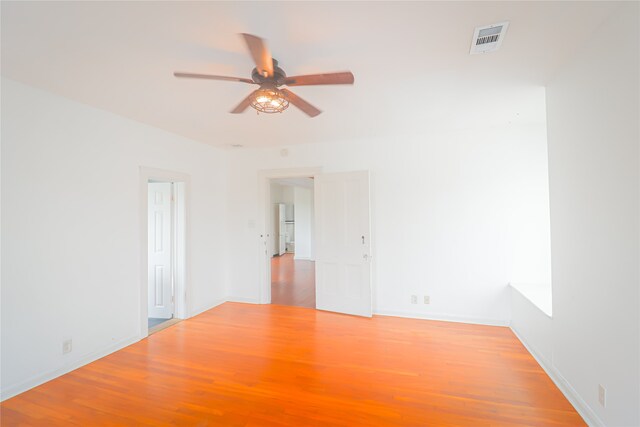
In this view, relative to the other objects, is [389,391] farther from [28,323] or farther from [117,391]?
[28,323]

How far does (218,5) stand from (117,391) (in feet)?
9.84

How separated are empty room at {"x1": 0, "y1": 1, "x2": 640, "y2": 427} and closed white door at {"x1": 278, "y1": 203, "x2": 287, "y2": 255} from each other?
5.52 m

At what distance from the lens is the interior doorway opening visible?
6375 mm

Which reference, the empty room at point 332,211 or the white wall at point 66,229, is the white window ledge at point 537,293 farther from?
the white wall at point 66,229

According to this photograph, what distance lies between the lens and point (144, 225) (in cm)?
350

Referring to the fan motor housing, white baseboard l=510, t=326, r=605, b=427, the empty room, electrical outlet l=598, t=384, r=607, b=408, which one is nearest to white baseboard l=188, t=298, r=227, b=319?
the empty room

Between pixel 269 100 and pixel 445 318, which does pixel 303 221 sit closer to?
pixel 445 318

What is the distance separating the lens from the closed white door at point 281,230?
10.5 metres

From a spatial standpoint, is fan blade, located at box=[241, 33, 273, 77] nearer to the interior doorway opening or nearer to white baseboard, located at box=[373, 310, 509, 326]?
white baseboard, located at box=[373, 310, 509, 326]

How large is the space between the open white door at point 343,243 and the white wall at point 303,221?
16.9 ft

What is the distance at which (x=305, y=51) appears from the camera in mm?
1971

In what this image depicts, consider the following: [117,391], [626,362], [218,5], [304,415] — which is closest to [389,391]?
[304,415]

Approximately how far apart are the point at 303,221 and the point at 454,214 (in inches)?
251

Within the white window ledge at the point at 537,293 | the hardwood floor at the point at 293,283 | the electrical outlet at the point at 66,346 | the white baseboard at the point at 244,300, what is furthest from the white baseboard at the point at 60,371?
the white window ledge at the point at 537,293
